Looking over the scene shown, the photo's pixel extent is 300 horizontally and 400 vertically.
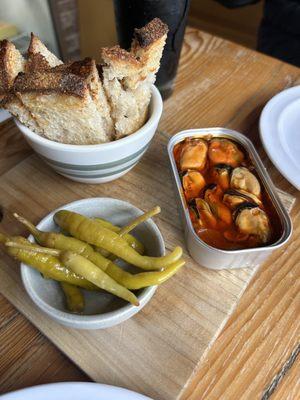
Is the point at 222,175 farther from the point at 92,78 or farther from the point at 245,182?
the point at 92,78

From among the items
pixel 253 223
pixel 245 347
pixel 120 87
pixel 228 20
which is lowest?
pixel 228 20

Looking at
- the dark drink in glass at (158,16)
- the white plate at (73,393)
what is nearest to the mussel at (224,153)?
the dark drink in glass at (158,16)

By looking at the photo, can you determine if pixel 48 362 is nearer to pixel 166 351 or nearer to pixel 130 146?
pixel 166 351

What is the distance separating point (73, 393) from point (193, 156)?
0.39 meters

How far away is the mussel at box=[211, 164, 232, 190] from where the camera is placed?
59cm

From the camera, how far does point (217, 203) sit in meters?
0.56

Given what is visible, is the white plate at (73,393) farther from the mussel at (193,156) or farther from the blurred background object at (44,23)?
the blurred background object at (44,23)

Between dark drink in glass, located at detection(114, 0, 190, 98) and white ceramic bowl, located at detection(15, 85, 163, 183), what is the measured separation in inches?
6.8

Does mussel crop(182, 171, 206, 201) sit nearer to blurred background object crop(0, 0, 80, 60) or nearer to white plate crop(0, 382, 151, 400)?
white plate crop(0, 382, 151, 400)

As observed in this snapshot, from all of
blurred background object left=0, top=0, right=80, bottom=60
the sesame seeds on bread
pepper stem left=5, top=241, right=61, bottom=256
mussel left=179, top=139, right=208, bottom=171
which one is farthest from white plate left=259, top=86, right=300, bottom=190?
blurred background object left=0, top=0, right=80, bottom=60

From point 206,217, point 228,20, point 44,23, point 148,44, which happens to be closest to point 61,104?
point 148,44

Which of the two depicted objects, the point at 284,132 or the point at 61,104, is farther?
the point at 284,132

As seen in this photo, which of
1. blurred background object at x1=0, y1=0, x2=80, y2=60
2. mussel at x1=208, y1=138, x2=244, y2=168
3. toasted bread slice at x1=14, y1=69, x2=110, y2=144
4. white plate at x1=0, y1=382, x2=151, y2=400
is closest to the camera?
white plate at x1=0, y1=382, x2=151, y2=400

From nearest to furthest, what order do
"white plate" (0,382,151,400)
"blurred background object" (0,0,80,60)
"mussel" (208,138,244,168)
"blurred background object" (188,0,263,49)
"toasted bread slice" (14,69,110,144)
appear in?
"white plate" (0,382,151,400), "toasted bread slice" (14,69,110,144), "mussel" (208,138,244,168), "blurred background object" (0,0,80,60), "blurred background object" (188,0,263,49)
